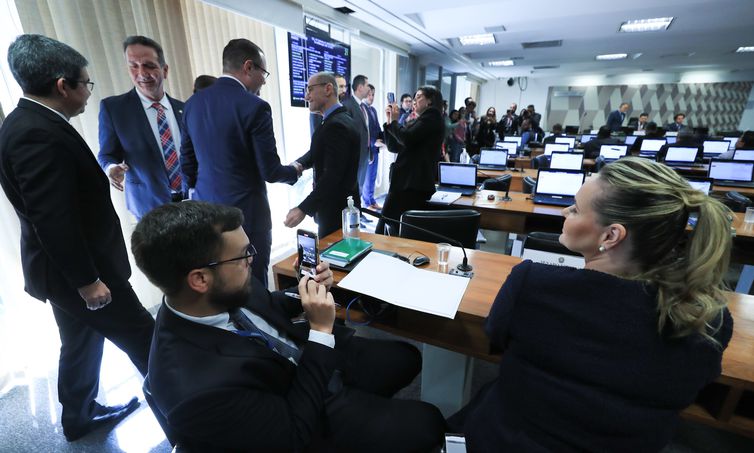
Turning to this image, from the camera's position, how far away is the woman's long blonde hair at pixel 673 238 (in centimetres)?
69

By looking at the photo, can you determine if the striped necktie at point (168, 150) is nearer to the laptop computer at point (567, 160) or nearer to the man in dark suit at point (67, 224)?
the man in dark suit at point (67, 224)

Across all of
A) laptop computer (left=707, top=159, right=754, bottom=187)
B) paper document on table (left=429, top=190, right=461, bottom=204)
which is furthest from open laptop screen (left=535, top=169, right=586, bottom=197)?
laptop computer (left=707, top=159, right=754, bottom=187)

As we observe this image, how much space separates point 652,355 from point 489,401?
0.42m

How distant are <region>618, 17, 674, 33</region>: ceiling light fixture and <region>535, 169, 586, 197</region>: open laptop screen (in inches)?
142

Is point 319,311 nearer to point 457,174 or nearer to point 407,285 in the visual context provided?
point 407,285

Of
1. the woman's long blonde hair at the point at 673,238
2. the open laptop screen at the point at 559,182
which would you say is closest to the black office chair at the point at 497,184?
the open laptop screen at the point at 559,182

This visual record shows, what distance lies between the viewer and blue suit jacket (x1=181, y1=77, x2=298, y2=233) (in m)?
1.77

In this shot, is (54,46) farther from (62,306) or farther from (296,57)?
(296,57)

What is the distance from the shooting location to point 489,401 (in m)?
0.93

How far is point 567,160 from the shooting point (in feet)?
12.9

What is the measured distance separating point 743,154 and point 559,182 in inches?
126

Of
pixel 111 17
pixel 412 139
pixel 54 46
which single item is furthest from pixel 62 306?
pixel 412 139

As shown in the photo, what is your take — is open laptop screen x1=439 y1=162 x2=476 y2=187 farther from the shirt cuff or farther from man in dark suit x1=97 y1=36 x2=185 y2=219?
the shirt cuff

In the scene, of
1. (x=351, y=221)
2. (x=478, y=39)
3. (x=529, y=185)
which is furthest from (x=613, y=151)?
(x=351, y=221)
